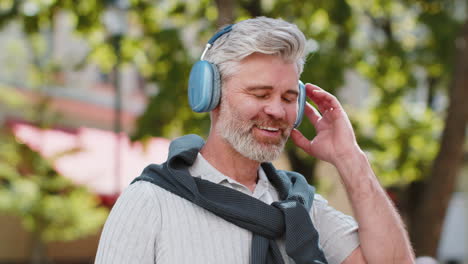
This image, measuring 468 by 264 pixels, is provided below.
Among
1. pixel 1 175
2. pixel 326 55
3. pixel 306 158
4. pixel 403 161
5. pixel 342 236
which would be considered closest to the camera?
pixel 342 236

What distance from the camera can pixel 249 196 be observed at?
2.19m

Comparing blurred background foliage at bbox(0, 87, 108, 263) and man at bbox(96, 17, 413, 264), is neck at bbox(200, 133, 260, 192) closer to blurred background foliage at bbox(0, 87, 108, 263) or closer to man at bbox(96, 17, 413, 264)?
man at bbox(96, 17, 413, 264)

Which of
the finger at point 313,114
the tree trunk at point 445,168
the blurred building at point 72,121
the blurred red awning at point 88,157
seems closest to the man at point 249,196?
the finger at point 313,114

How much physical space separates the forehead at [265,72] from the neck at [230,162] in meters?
0.23

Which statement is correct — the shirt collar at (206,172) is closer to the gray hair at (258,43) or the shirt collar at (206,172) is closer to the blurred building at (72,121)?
the gray hair at (258,43)

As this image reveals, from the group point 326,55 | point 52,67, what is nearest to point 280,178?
point 326,55

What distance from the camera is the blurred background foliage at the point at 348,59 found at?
290 inches

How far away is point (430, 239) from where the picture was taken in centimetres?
674

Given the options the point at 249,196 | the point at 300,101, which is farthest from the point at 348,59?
the point at 249,196

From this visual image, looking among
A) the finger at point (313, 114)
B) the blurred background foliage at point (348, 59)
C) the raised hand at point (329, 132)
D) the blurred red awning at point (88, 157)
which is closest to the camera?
the raised hand at point (329, 132)

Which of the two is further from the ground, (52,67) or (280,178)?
(280,178)

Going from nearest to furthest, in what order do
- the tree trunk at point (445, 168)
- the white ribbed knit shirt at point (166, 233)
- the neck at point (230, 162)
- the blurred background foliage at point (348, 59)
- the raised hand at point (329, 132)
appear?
the white ribbed knit shirt at point (166, 233), the neck at point (230, 162), the raised hand at point (329, 132), the tree trunk at point (445, 168), the blurred background foliage at point (348, 59)

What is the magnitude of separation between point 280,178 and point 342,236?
0.29m

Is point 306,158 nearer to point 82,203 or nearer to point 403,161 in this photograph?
point 403,161
